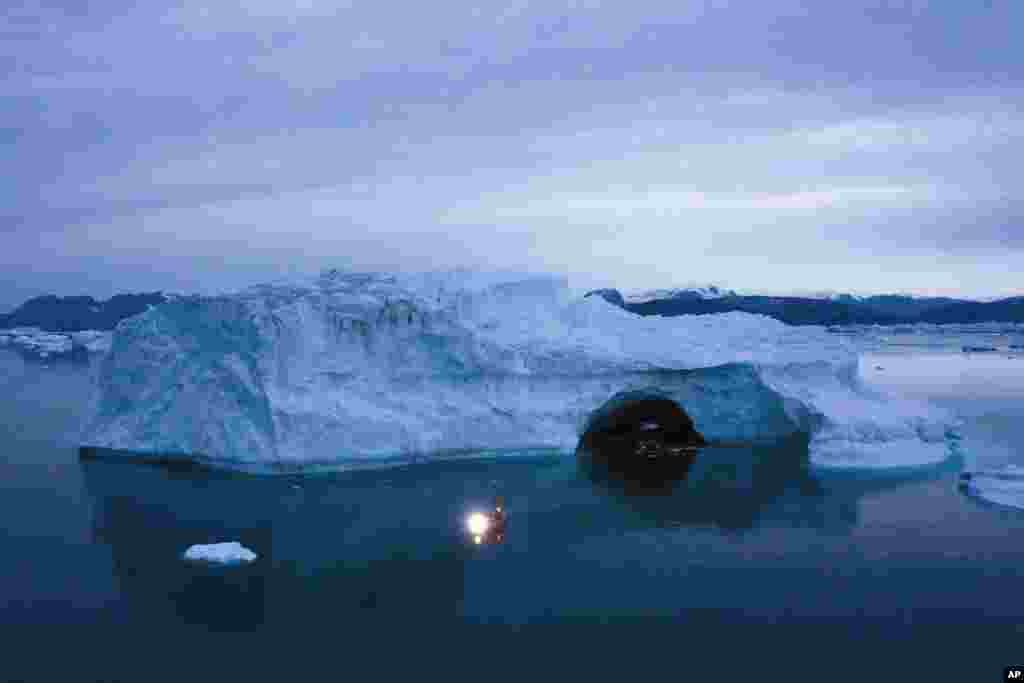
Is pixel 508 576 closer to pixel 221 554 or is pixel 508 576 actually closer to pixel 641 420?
pixel 221 554

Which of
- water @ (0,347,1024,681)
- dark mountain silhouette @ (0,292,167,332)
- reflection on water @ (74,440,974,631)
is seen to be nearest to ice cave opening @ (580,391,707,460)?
reflection on water @ (74,440,974,631)

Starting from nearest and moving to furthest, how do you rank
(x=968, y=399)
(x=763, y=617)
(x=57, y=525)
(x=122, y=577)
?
(x=763, y=617) → (x=122, y=577) → (x=57, y=525) → (x=968, y=399)

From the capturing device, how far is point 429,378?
51.8 ft

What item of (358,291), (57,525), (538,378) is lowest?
(57,525)

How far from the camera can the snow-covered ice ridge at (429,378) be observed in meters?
14.6

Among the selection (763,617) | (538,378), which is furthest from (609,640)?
(538,378)

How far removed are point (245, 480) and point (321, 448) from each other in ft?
3.89

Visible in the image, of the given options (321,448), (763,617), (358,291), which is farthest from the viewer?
(358,291)

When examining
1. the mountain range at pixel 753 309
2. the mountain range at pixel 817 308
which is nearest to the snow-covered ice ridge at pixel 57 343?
the mountain range at pixel 753 309

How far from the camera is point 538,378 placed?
16.3m

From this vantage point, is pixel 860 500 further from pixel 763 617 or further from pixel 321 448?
pixel 321 448

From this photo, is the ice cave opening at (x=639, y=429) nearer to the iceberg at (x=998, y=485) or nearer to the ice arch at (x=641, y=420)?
the ice arch at (x=641, y=420)

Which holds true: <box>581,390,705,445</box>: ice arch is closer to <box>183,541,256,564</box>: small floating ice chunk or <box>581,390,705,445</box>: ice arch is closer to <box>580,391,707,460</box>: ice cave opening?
<box>580,391,707,460</box>: ice cave opening

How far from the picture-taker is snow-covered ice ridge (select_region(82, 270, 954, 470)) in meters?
14.6
